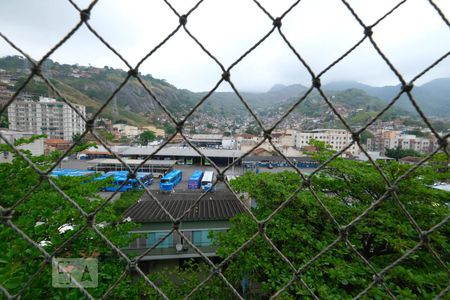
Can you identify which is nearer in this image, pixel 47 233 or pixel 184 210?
pixel 47 233

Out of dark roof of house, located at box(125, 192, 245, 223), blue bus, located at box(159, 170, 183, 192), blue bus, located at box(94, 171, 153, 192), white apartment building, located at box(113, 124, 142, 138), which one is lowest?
blue bus, located at box(159, 170, 183, 192)

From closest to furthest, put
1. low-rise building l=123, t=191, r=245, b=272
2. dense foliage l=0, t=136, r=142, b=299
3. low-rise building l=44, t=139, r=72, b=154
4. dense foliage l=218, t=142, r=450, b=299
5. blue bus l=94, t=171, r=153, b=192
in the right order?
blue bus l=94, t=171, r=153, b=192 → dense foliage l=0, t=136, r=142, b=299 → dense foliage l=218, t=142, r=450, b=299 → low-rise building l=123, t=191, r=245, b=272 → low-rise building l=44, t=139, r=72, b=154

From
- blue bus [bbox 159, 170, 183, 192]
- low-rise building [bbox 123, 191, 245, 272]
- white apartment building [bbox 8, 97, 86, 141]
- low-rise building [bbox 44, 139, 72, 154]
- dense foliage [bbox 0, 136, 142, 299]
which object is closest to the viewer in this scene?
dense foliage [bbox 0, 136, 142, 299]

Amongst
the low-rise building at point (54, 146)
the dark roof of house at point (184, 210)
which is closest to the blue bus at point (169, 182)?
the low-rise building at point (54, 146)

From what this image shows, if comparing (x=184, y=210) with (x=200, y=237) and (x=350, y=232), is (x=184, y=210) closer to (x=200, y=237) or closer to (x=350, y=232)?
(x=200, y=237)

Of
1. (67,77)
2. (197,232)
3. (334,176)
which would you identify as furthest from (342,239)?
(67,77)

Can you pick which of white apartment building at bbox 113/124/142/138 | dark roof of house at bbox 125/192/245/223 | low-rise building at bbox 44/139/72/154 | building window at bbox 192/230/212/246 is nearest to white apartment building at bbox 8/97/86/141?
low-rise building at bbox 44/139/72/154

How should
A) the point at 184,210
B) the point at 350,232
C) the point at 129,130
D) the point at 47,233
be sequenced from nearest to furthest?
the point at 47,233 → the point at 350,232 → the point at 184,210 → the point at 129,130

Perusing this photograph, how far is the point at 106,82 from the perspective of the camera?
51.2m

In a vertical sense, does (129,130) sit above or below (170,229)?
above

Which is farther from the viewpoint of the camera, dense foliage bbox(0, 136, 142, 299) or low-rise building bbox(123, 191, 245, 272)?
low-rise building bbox(123, 191, 245, 272)

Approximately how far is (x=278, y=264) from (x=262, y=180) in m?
1.65

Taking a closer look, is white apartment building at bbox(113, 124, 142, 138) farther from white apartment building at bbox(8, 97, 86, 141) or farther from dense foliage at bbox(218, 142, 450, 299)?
dense foliage at bbox(218, 142, 450, 299)

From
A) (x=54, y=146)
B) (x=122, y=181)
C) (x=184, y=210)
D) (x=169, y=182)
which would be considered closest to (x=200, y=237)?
(x=184, y=210)
